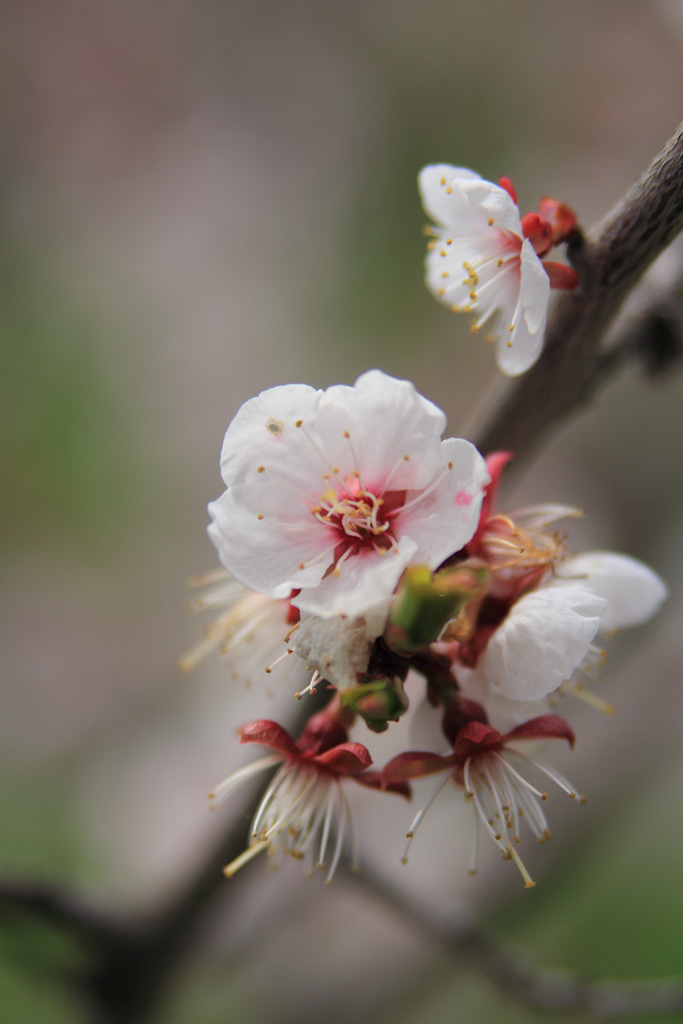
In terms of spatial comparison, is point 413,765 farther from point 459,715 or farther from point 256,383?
point 256,383

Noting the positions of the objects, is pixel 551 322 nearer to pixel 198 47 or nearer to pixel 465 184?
pixel 465 184

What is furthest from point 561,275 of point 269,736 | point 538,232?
point 269,736

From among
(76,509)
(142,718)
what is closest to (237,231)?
(76,509)

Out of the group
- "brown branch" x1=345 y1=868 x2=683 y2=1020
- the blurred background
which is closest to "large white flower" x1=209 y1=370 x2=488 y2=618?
"brown branch" x1=345 y1=868 x2=683 y2=1020

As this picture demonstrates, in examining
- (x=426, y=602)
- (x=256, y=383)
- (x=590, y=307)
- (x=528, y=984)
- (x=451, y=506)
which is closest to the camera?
(x=426, y=602)

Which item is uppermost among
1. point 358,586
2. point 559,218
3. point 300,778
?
point 559,218

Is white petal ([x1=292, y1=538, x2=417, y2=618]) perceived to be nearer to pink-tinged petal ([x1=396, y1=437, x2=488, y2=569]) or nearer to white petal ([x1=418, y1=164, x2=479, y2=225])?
pink-tinged petal ([x1=396, y1=437, x2=488, y2=569])
